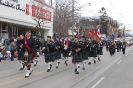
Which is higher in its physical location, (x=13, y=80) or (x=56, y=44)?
(x=56, y=44)

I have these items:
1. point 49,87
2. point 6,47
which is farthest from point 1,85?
point 6,47

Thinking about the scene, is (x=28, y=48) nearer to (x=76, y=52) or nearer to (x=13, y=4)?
(x=76, y=52)

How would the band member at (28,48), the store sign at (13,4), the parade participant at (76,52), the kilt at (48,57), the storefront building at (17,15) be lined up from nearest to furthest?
the band member at (28,48)
the parade participant at (76,52)
the kilt at (48,57)
the store sign at (13,4)
the storefront building at (17,15)

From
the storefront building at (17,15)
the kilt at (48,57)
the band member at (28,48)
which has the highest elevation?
the storefront building at (17,15)

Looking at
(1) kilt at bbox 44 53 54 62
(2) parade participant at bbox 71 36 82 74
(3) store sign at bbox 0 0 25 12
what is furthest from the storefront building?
(2) parade participant at bbox 71 36 82 74

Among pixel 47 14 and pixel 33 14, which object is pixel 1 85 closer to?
pixel 33 14

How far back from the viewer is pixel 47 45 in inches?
493

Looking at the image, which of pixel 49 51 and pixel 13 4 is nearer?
pixel 49 51

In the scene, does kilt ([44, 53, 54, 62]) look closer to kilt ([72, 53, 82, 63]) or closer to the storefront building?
kilt ([72, 53, 82, 63])

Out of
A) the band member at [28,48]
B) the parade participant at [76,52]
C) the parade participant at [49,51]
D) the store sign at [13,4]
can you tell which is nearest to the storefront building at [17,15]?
the store sign at [13,4]

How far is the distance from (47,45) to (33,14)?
710 inches

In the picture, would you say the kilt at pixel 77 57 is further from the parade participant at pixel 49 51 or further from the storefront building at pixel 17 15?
the storefront building at pixel 17 15

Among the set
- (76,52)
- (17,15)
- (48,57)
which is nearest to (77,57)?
(76,52)

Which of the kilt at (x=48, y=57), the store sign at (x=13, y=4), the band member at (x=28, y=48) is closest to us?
the band member at (x=28, y=48)
